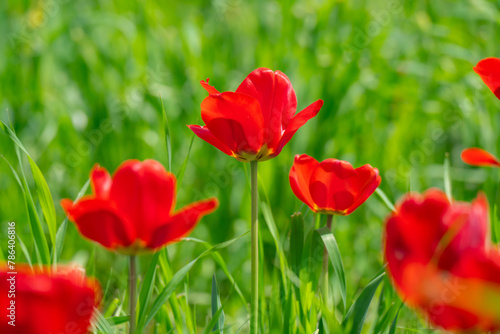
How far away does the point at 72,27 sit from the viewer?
283 centimetres

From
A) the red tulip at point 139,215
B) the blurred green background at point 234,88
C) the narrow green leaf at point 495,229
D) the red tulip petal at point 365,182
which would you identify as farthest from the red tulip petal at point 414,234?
the blurred green background at point 234,88

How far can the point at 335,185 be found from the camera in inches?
35.1

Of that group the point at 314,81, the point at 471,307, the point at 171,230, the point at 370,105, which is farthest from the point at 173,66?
the point at 471,307

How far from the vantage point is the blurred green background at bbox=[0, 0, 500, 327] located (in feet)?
6.89

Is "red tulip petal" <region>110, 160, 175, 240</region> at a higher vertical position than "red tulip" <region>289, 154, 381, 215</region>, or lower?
higher

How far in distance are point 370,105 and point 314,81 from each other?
0.24 meters

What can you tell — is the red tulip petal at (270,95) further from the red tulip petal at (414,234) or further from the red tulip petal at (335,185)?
the red tulip petal at (414,234)

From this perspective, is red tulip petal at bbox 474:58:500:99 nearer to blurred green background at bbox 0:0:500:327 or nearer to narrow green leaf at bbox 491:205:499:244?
narrow green leaf at bbox 491:205:499:244

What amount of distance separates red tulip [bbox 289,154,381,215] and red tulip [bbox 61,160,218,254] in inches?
11.0

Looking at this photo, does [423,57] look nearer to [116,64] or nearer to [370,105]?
[370,105]

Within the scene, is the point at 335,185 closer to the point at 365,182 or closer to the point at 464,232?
the point at 365,182

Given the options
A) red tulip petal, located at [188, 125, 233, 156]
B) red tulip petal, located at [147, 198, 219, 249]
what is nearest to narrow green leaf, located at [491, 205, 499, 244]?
red tulip petal, located at [188, 125, 233, 156]

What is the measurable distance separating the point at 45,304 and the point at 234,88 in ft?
6.32

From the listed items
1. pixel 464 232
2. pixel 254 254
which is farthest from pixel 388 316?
pixel 464 232
